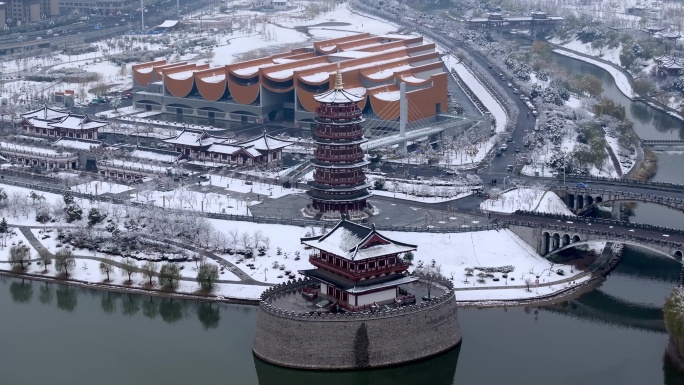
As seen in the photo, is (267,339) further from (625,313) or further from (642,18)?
(642,18)

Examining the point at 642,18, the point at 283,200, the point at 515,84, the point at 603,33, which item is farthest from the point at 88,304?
the point at 642,18

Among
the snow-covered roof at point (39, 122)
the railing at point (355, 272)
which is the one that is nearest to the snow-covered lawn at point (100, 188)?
the snow-covered roof at point (39, 122)

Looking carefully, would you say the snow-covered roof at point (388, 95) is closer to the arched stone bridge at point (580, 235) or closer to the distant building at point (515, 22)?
the arched stone bridge at point (580, 235)

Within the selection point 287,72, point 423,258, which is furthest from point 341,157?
point 287,72

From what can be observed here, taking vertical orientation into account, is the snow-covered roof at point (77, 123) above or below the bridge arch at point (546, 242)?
above

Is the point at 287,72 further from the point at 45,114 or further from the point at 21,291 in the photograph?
the point at 21,291
